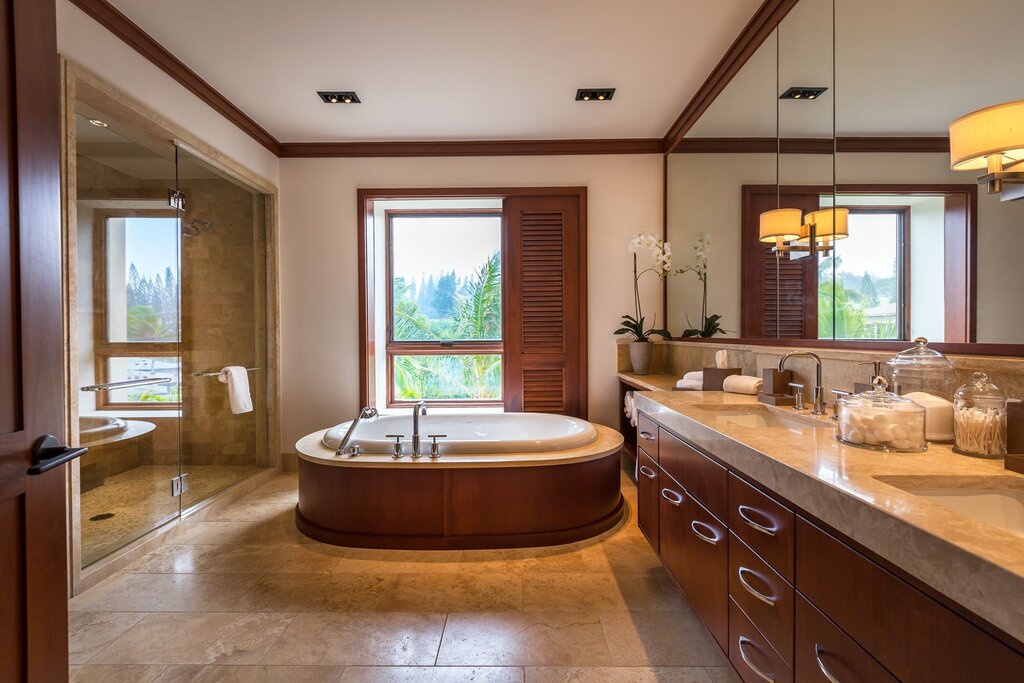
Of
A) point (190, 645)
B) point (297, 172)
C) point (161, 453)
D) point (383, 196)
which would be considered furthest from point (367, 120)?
point (190, 645)

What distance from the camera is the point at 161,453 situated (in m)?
2.60

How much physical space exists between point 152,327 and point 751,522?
2961 millimetres

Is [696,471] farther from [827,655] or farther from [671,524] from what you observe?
[827,655]

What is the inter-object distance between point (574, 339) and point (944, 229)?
2536mm

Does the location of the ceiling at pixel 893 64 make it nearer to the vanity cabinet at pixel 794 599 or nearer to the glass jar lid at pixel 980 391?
the glass jar lid at pixel 980 391

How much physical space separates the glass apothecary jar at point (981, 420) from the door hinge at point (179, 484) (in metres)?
3.42

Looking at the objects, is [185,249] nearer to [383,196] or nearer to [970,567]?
[383,196]

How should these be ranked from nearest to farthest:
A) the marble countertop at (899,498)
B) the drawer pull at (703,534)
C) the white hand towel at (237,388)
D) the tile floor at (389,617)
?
1. the marble countertop at (899,498)
2. the drawer pull at (703,534)
3. the tile floor at (389,617)
4. the white hand towel at (237,388)

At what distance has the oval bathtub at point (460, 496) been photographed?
2.31 metres

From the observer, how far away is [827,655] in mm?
869

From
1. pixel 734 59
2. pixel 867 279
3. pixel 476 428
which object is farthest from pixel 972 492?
pixel 476 428

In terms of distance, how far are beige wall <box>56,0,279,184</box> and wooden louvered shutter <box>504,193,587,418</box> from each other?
1.92 metres

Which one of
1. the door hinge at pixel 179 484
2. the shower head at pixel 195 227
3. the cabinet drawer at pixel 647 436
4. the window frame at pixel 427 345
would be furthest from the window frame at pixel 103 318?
the cabinet drawer at pixel 647 436

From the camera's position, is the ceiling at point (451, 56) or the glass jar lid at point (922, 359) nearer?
the glass jar lid at point (922, 359)
